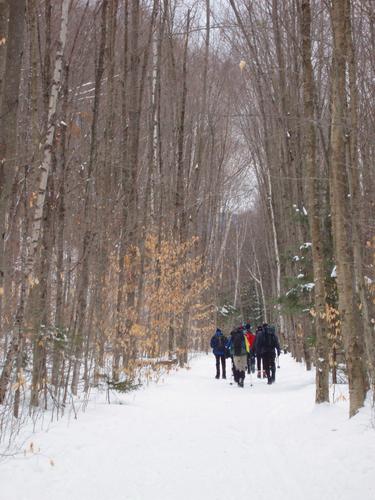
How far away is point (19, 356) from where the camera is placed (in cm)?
626

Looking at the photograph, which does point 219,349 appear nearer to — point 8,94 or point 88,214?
point 88,214

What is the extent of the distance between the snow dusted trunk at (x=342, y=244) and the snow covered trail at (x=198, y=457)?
0.38 meters

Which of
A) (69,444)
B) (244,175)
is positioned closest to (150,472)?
(69,444)

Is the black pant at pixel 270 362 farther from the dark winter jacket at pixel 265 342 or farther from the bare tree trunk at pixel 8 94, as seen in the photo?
the bare tree trunk at pixel 8 94

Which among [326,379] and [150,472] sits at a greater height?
[326,379]

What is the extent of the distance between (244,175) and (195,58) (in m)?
11.0

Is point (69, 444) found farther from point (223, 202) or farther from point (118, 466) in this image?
point (223, 202)

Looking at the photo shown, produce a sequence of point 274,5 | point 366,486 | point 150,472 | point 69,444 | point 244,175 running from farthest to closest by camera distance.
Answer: point 244,175 < point 274,5 < point 69,444 < point 150,472 < point 366,486

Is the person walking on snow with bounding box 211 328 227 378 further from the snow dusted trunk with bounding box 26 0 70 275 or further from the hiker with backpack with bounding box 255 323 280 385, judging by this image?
the snow dusted trunk with bounding box 26 0 70 275

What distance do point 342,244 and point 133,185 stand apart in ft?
20.7

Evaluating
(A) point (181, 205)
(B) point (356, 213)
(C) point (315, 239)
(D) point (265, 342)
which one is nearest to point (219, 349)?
(D) point (265, 342)

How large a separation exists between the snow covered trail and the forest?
0.64 metres

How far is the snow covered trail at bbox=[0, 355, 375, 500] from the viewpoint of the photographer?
4059 mm

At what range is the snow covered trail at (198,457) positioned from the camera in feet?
13.3
